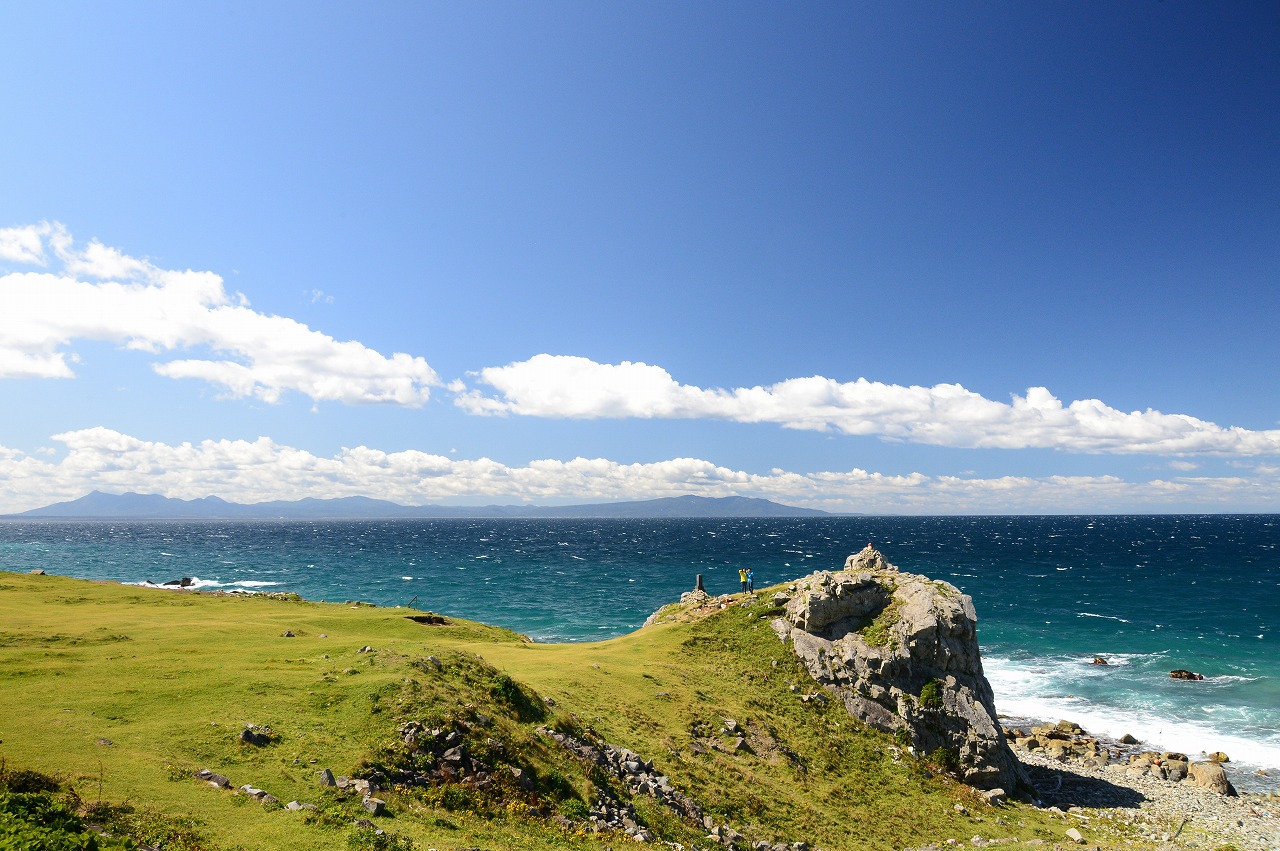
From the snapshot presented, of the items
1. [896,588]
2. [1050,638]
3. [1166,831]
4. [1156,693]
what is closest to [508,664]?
[896,588]

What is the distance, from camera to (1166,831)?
3369 centimetres

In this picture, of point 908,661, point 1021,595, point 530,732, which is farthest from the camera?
point 1021,595

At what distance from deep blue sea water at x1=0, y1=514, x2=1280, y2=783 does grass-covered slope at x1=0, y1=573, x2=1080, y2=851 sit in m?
31.8

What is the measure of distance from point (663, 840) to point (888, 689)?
72.1ft

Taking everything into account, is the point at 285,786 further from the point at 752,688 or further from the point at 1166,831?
the point at 1166,831

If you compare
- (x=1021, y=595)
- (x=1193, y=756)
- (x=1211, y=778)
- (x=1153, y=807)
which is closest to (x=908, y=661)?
(x=1153, y=807)

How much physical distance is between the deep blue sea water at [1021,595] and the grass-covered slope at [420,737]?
104 feet

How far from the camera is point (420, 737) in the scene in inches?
859

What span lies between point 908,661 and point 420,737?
2971cm

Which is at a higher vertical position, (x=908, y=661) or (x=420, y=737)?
(x=420, y=737)

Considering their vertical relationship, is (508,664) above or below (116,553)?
above

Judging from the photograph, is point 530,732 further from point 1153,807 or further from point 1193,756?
point 1193,756

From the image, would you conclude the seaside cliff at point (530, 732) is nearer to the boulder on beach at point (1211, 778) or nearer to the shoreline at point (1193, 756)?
the boulder on beach at point (1211, 778)

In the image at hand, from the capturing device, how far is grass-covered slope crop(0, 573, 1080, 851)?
54.5 feet
